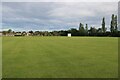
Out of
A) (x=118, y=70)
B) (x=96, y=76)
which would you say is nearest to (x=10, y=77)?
(x=96, y=76)

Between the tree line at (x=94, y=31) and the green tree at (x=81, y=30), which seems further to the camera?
the green tree at (x=81, y=30)

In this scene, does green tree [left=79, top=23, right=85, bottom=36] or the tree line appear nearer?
the tree line

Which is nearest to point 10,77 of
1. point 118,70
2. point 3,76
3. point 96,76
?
point 3,76

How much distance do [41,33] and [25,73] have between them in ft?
334

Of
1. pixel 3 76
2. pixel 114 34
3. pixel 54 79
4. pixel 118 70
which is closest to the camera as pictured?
pixel 54 79

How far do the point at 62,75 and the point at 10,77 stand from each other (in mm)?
1587

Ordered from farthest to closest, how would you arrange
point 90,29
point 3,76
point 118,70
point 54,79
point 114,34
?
point 90,29
point 114,34
point 118,70
point 3,76
point 54,79

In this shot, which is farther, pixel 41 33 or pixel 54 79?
pixel 41 33

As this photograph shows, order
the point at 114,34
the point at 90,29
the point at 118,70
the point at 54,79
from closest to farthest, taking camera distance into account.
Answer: the point at 54,79
the point at 118,70
the point at 114,34
the point at 90,29

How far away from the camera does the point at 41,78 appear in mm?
6605

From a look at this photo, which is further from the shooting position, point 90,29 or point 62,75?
point 90,29

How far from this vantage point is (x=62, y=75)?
A: 23.0 feet

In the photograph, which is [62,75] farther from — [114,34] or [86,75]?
[114,34]

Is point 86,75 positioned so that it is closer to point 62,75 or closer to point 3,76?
point 62,75
